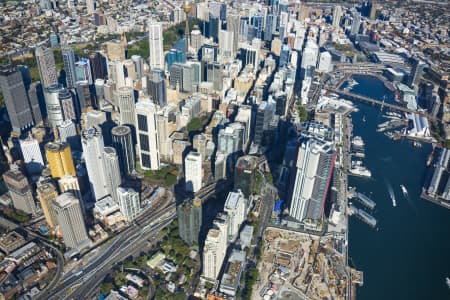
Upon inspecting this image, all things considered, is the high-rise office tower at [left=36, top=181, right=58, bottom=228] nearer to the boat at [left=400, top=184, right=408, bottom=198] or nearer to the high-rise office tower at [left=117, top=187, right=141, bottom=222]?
the high-rise office tower at [left=117, top=187, right=141, bottom=222]

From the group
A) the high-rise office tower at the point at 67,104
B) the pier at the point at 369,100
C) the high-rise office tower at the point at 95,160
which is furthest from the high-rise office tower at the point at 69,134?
the pier at the point at 369,100

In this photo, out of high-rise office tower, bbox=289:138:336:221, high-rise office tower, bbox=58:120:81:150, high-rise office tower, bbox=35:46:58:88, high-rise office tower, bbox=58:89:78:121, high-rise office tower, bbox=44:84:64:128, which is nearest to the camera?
high-rise office tower, bbox=289:138:336:221

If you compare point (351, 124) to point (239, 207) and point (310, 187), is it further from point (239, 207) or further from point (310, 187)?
point (239, 207)

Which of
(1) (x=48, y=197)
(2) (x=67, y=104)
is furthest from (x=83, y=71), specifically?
(1) (x=48, y=197)

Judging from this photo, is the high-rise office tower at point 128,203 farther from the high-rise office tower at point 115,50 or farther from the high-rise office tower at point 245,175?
the high-rise office tower at point 115,50

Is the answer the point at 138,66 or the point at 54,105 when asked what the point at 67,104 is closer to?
the point at 54,105

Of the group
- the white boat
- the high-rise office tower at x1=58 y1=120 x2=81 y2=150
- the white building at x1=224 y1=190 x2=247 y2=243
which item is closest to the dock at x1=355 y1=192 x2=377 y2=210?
the white boat
